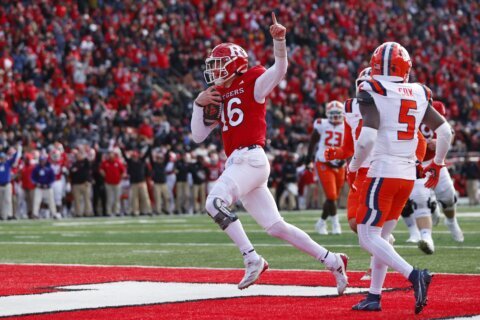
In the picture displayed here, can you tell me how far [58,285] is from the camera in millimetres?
8742

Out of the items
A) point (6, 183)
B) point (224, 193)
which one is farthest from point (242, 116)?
point (6, 183)

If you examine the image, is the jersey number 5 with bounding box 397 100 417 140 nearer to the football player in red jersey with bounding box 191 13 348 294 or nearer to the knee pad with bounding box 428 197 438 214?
the football player in red jersey with bounding box 191 13 348 294

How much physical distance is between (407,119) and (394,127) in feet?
0.33

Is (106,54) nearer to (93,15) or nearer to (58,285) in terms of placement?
(93,15)

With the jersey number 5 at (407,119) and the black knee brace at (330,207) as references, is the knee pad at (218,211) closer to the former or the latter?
the jersey number 5 at (407,119)

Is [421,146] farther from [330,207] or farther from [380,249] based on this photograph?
[330,207]

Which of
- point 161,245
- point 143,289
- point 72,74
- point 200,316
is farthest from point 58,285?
point 72,74

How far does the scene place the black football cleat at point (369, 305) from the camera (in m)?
6.75

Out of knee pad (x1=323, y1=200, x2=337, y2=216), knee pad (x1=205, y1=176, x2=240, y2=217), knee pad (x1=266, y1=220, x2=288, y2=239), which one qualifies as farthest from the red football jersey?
knee pad (x1=323, y1=200, x2=337, y2=216)

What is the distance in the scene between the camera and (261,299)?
746cm

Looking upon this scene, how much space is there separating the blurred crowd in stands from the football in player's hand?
15.9m

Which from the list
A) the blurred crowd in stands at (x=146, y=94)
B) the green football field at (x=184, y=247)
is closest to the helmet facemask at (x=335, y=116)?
the green football field at (x=184, y=247)

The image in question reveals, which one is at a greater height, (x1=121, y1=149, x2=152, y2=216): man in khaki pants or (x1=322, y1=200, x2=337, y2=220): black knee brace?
(x1=322, y1=200, x2=337, y2=220): black knee brace

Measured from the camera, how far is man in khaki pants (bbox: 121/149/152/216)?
82.6 ft
